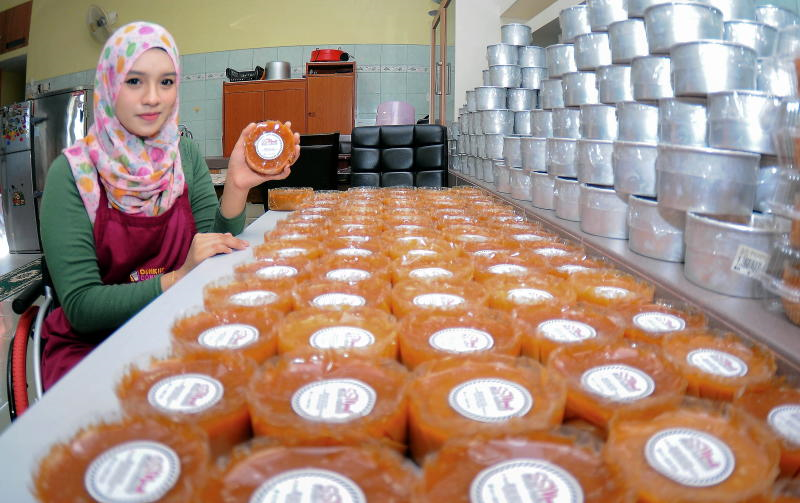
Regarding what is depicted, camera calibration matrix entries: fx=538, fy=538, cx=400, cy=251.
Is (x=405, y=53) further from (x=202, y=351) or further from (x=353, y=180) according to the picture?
(x=202, y=351)

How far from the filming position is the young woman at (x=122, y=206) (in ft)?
4.37

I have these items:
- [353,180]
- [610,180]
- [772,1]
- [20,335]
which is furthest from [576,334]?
[353,180]

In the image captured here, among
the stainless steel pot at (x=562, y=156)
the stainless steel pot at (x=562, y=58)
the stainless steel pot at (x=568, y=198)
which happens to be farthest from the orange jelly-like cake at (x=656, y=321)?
the stainless steel pot at (x=562, y=58)

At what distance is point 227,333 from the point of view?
828 mm

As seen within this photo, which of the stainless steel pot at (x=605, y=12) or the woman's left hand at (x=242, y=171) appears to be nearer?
the woman's left hand at (x=242, y=171)

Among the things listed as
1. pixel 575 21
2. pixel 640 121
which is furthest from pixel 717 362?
pixel 575 21

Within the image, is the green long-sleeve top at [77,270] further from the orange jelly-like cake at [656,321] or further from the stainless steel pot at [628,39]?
the stainless steel pot at [628,39]

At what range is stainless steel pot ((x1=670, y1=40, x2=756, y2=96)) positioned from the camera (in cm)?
117

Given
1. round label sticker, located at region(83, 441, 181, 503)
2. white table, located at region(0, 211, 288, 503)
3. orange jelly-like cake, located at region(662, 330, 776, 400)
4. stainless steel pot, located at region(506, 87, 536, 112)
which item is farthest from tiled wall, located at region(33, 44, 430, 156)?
round label sticker, located at region(83, 441, 181, 503)

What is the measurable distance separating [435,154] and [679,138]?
8.85ft

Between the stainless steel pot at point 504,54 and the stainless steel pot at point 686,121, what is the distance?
2256 mm

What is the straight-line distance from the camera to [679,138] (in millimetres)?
1264

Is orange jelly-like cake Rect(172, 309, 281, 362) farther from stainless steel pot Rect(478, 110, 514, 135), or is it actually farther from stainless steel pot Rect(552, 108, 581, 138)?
stainless steel pot Rect(478, 110, 514, 135)

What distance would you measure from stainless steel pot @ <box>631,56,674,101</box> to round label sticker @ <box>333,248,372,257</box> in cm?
86
